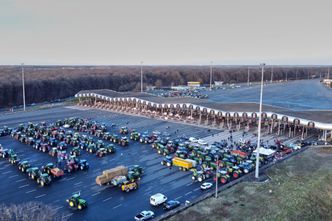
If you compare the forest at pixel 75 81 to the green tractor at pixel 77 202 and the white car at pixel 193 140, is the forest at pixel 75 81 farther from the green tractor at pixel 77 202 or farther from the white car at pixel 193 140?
the green tractor at pixel 77 202

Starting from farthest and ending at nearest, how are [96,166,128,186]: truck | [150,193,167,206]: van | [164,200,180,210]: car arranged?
[96,166,128,186]: truck < [150,193,167,206]: van < [164,200,180,210]: car

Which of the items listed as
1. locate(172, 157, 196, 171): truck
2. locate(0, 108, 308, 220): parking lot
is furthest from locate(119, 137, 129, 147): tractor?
locate(172, 157, 196, 171): truck

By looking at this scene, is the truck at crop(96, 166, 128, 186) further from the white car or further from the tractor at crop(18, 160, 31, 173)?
the white car

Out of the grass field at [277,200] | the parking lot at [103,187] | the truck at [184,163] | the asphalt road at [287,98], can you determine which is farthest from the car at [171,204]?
the asphalt road at [287,98]

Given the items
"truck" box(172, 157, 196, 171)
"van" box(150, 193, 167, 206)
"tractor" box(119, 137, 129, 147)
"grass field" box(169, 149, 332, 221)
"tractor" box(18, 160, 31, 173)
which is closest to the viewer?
"grass field" box(169, 149, 332, 221)

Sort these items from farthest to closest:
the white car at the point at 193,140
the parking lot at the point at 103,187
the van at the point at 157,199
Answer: the white car at the point at 193,140, the van at the point at 157,199, the parking lot at the point at 103,187

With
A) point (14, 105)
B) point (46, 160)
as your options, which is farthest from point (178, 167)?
point (14, 105)
